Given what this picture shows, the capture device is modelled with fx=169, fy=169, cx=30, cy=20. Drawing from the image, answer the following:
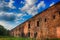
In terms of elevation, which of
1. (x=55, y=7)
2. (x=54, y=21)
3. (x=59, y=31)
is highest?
(x=55, y=7)

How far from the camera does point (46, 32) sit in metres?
31.1

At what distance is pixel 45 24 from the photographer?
3152 cm

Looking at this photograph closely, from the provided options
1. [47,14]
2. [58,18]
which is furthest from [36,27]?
[58,18]

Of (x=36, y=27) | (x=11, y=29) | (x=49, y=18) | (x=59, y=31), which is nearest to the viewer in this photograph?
(x=59, y=31)

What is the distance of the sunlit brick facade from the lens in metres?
29.2

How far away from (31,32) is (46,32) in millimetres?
6427

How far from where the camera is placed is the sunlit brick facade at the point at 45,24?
29.2 m

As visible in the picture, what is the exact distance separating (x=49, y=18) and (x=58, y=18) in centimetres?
205

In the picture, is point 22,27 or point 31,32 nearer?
point 31,32

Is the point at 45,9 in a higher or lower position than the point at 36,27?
higher

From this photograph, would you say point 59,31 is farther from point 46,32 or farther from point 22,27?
point 22,27

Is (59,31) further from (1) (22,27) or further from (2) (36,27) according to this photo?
(1) (22,27)

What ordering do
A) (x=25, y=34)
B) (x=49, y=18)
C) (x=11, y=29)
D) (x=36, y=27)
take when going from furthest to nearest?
(x=11, y=29)
(x=25, y=34)
(x=36, y=27)
(x=49, y=18)

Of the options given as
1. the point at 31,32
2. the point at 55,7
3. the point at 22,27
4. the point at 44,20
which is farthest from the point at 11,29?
the point at 55,7
